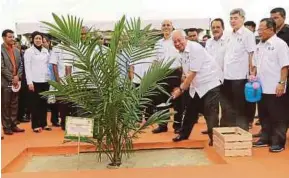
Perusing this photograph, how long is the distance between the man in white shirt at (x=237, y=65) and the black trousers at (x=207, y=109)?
276 millimetres

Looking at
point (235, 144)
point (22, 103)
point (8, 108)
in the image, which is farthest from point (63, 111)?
point (235, 144)

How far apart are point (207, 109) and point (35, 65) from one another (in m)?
2.88

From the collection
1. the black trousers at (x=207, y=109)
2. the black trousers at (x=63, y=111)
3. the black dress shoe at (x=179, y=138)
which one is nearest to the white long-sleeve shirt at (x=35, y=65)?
the black trousers at (x=63, y=111)

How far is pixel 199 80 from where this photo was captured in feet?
16.0

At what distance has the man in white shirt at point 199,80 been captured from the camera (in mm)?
4719

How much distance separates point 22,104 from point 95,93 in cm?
384

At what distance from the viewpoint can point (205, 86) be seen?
486cm

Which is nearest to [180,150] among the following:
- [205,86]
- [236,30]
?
[205,86]

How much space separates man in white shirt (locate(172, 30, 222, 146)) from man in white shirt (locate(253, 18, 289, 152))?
0.53m

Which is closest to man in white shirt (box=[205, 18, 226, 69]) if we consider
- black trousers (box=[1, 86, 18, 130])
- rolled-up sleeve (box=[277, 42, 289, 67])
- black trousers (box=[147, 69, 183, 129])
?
black trousers (box=[147, 69, 183, 129])

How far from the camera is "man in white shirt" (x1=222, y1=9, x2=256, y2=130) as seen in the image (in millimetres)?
5062

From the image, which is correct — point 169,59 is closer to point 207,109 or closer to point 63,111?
point 207,109

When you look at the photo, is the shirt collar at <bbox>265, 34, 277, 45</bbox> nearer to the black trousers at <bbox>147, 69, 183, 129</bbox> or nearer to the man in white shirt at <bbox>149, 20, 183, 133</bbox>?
the man in white shirt at <bbox>149, 20, 183, 133</bbox>

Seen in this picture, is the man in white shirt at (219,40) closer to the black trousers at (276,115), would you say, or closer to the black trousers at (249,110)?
the black trousers at (249,110)
